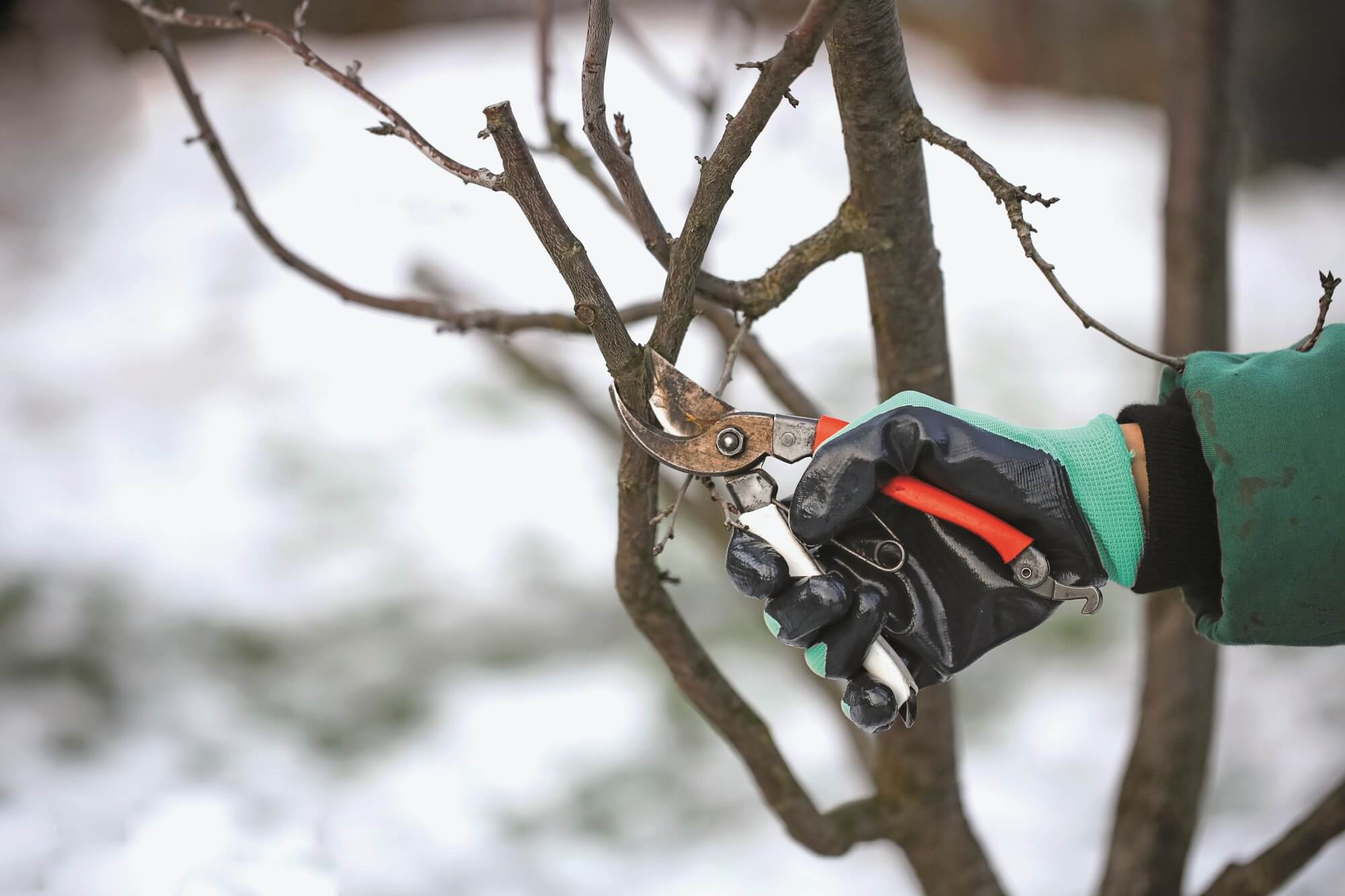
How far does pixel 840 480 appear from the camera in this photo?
70cm

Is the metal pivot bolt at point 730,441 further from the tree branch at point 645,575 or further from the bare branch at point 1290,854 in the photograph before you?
the bare branch at point 1290,854

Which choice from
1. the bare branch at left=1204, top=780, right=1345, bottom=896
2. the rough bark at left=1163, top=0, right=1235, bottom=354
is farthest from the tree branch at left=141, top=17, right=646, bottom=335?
the bare branch at left=1204, top=780, right=1345, bottom=896

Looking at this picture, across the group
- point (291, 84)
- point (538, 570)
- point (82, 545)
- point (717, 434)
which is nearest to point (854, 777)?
point (538, 570)

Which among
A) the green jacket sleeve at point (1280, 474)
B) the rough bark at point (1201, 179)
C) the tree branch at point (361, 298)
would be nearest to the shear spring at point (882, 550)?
the green jacket sleeve at point (1280, 474)

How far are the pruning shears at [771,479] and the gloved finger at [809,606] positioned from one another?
0.04 feet

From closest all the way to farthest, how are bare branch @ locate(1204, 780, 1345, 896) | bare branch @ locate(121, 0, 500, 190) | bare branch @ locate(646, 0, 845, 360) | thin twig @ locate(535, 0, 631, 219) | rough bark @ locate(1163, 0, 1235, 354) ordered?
1. bare branch @ locate(646, 0, 845, 360)
2. bare branch @ locate(121, 0, 500, 190)
3. bare branch @ locate(1204, 780, 1345, 896)
4. thin twig @ locate(535, 0, 631, 219)
5. rough bark @ locate(1163, 0, 1235, 354)

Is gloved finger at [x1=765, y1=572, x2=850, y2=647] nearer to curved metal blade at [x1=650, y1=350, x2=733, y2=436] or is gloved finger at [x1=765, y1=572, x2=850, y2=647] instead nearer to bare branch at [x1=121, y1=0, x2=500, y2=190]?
curved metal blade at [x1=650, y1=350, x2=733, y2=436]

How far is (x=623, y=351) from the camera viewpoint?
0.71m

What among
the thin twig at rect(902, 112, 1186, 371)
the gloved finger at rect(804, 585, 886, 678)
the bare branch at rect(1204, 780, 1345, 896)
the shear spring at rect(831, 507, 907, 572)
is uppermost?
the thin twig at rect(902, 112, 1186, 371)

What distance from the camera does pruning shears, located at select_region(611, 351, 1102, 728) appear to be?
2.37ft

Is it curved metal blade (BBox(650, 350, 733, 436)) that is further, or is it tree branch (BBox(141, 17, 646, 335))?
tree branch (BBox(141, 17, 646, 335))

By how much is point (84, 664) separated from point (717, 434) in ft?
5.49

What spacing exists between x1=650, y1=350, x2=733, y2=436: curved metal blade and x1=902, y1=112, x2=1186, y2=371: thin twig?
0.74 ft

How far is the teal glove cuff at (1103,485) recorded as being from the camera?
740 mm
